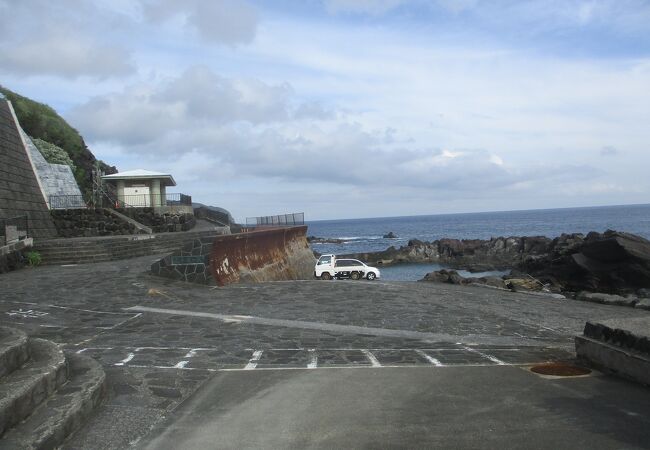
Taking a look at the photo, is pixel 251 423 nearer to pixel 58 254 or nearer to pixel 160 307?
pixel 160 307

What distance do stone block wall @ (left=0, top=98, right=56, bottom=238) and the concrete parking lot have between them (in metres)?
9.95

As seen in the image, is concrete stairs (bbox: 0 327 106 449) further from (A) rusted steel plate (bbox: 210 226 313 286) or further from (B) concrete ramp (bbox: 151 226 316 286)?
(A) rusted steel plate (bbox: 210 226 313 286)

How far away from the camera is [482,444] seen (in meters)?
4.37

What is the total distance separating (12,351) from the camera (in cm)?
520

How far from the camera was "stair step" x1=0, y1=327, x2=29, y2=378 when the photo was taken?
16.4 ft

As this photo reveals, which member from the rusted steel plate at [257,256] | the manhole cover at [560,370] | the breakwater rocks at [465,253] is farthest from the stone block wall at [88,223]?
the breakwater rocks at [465,253]

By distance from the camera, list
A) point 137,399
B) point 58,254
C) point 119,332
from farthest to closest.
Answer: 1. point 58,254
2. point 119,332
3. point 137,399

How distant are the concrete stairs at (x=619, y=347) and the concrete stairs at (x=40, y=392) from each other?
547cm

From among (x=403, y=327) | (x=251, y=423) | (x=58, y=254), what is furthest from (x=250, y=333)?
(x=58, y=254)

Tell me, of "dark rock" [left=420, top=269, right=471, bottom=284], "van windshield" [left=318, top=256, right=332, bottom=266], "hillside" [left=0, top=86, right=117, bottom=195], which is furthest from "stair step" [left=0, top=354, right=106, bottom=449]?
"hillside" [left=0, top=86, right=117, bottom=195]

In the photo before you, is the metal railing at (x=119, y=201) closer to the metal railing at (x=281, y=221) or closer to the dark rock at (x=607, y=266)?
the metal railing at (x=281, y=221)

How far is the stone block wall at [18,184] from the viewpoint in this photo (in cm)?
2211

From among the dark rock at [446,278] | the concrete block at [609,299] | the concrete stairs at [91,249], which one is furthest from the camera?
the dark rock at [446,278]

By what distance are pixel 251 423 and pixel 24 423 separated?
1822 millimetres
